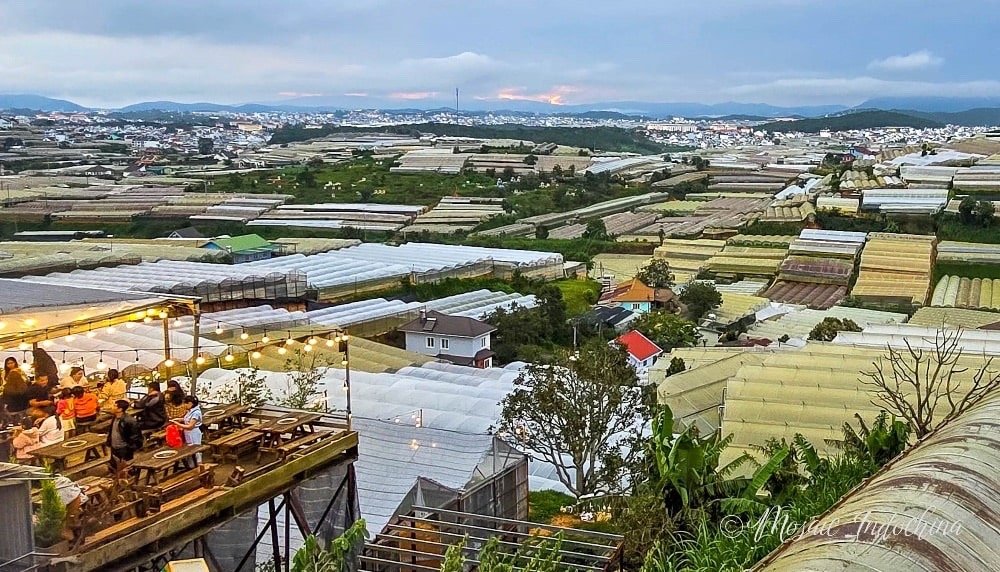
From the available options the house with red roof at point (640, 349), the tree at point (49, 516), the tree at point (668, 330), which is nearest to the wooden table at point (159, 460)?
the tree at point (49, 516)

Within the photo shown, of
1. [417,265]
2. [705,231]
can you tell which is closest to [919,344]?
[417,265]

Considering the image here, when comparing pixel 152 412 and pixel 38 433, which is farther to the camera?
pixel 152 412

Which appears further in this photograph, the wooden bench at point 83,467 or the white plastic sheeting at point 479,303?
the white plastic sheeting at point 479,303

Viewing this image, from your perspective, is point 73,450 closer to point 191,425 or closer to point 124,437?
point 124,437

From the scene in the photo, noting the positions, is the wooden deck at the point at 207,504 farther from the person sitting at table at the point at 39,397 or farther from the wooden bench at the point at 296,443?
the person sitting at table at the point at 39,397

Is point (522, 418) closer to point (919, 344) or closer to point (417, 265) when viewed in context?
point (919, 344)

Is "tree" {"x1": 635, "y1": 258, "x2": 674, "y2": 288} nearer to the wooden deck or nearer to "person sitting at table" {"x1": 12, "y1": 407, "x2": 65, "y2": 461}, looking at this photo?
the wooden deck

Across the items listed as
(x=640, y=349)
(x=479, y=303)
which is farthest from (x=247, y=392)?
(x=479, y=303)
